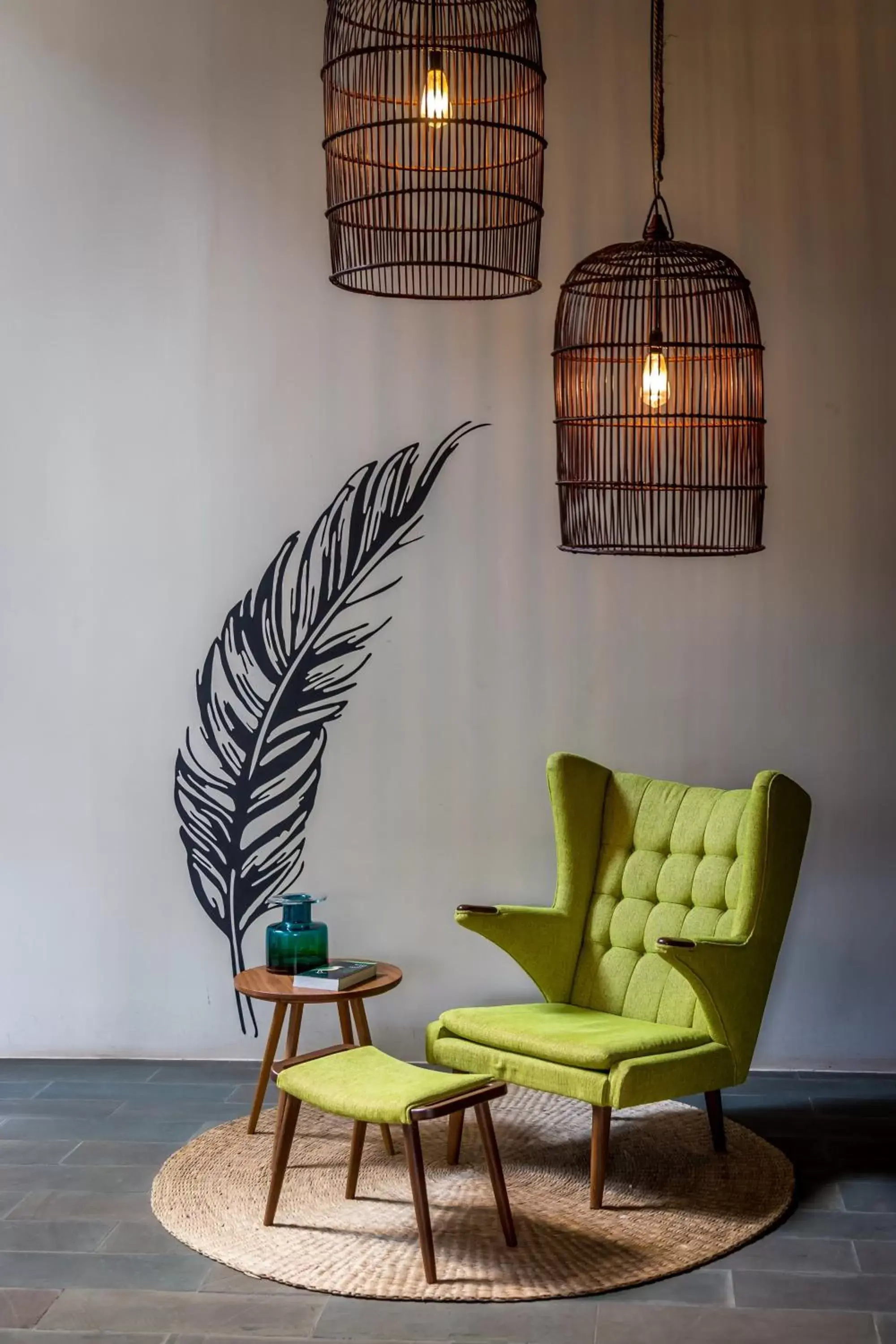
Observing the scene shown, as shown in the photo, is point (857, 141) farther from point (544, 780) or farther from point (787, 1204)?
point (787, 1204)

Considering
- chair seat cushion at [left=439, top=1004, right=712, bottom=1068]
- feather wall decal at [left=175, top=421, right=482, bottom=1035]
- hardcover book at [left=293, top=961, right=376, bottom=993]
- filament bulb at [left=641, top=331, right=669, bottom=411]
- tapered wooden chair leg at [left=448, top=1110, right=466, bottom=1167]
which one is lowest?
tapered wooden chair leg at [left=448, top=1110, right=466, bottom=1167]

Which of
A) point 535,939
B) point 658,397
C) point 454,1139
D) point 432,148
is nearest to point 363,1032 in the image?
point 454,1139

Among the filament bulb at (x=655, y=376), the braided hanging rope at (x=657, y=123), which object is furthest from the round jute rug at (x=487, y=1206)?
the braided hanging rope at (x=657, y=123)

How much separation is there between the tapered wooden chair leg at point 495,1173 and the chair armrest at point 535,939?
81cm

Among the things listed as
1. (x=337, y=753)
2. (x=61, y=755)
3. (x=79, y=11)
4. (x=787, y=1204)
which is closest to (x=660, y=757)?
(x=337, y=753)

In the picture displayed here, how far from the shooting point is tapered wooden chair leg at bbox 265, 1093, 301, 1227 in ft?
10.6

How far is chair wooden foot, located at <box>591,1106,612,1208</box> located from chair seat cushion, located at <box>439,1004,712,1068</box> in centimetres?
12

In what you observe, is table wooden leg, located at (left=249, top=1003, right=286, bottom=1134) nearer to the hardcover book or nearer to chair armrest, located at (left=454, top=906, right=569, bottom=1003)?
the hardcover book

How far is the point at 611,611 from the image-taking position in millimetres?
4605

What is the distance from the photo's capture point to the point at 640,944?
3959mm

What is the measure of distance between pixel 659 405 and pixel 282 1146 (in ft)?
6.88

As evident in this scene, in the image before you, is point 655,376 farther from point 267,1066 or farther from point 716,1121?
point 267,1066

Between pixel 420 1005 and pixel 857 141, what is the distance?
3.20 metres

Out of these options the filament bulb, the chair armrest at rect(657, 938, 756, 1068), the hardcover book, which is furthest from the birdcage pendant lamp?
the hardcover book
